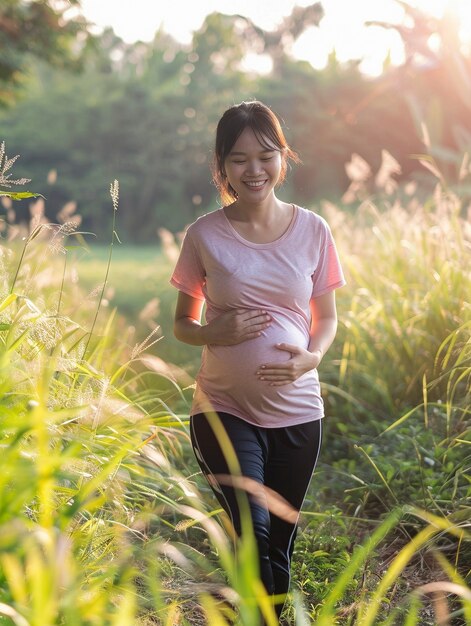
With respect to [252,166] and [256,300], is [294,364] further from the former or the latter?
[252,166]

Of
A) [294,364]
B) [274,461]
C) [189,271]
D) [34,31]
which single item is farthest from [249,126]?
[34,31]

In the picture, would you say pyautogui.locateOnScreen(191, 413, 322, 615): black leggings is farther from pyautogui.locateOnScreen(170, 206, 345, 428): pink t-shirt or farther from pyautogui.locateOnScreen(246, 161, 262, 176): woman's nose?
pyautogui.locateOnScreen(246, 161, 262, 176): woman's nose

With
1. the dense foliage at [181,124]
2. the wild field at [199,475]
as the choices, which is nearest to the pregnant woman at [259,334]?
the wild field at [199,475]

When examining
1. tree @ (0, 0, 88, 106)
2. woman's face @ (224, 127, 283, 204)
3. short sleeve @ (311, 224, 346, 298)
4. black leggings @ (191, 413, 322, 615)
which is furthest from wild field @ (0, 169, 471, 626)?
tree @ (0, 0, 88, 106)

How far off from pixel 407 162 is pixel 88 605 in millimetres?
23949

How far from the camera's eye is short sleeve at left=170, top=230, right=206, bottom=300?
3100 millimetres

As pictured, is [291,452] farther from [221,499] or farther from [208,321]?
[208,321]

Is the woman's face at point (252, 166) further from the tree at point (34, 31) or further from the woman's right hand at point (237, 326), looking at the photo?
the tree at point (34, 31)

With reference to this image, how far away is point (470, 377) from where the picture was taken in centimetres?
428

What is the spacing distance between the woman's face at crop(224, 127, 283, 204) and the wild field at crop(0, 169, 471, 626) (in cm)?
43

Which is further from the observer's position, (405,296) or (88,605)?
(405,296)

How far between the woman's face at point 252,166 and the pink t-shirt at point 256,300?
144mm

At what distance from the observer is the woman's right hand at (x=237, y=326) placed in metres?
2.91

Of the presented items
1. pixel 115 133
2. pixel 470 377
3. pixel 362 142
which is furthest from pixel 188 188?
pixel 470 377
